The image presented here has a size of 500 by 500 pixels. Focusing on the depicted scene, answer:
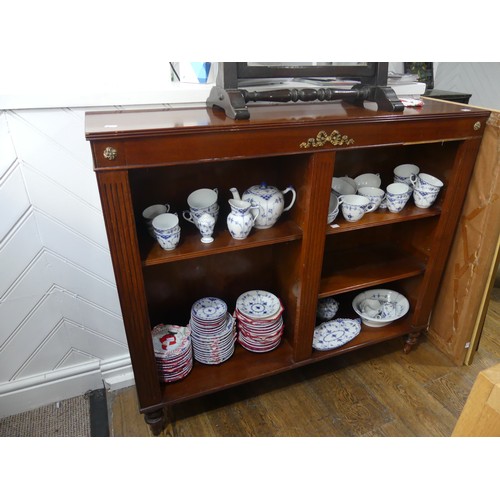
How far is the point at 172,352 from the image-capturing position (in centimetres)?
141

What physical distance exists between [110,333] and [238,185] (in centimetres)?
80

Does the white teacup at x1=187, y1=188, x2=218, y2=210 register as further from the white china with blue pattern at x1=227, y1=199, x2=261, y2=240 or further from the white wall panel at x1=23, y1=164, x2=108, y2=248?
the white wall panel at x1=23, y1=164, x2=108, y2=248

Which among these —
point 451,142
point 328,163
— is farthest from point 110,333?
point 451,142

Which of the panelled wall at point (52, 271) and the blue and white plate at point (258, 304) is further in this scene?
the blue and white plate at point (258, 304)

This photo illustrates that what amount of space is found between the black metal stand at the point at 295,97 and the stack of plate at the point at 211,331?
72 cm

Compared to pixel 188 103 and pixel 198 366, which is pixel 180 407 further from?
pixel 188 103

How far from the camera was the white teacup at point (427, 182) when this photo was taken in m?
1.50

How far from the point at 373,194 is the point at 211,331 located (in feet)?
2.63

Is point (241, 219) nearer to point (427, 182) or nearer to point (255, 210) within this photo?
point (255, 210)

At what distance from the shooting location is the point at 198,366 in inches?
60.2

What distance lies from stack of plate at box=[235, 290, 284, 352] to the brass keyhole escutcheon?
804 millimetres

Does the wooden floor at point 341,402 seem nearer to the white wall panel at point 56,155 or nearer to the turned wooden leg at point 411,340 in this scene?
the turned wooden leg at point 411,340

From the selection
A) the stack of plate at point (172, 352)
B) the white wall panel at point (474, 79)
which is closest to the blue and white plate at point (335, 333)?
the stack of plate at point (172, 352)

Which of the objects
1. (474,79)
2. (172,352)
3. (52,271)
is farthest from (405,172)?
(474,79)
